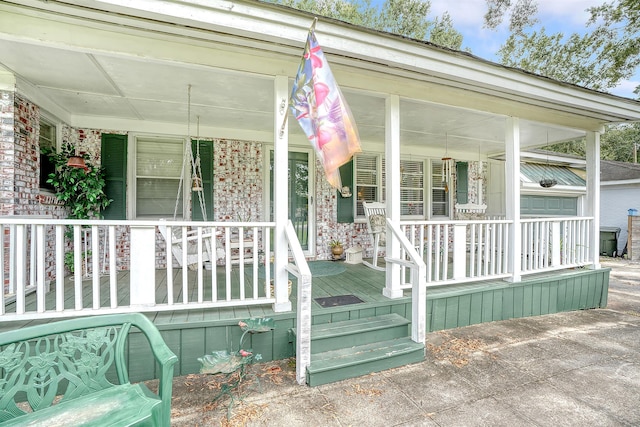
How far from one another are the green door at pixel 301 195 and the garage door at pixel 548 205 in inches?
230

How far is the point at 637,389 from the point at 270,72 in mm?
3913

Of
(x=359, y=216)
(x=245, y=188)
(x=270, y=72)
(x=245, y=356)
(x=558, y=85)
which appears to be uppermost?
(x=558, y=85)

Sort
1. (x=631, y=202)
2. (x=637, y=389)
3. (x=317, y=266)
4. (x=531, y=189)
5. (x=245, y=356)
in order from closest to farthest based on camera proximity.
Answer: (x=245, y=356) → (x=637, y=389) → (x=317, y=266) → (x=531, y=189) → (x=631, y=202)

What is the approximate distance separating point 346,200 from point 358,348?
11.1 ft

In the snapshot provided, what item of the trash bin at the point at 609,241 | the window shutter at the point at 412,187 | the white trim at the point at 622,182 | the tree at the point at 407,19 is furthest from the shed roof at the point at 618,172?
the tree at the point at 407,19

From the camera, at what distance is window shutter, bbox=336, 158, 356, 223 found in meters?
5.64

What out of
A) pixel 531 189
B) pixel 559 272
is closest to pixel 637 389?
pixel 559 272

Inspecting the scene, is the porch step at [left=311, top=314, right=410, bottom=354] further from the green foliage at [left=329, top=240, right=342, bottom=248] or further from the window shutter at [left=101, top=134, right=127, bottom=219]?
the window shutter at [left=101, top=134, right=127, bottom=219]

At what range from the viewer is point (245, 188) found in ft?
16.6

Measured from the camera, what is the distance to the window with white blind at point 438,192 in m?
6.51

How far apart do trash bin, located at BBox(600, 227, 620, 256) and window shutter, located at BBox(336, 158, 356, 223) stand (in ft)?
27.1

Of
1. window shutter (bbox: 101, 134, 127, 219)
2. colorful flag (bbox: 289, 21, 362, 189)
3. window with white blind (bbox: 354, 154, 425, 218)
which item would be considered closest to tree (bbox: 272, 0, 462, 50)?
window with white blind (bbox: 354, 154, 425, 218)

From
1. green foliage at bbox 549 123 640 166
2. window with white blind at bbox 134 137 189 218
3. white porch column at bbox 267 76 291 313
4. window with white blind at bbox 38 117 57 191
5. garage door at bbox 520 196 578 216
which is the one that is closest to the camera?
white porch column at bbox 267 76 291 313

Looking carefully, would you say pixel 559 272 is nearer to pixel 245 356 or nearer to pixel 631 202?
pixel 245 356
